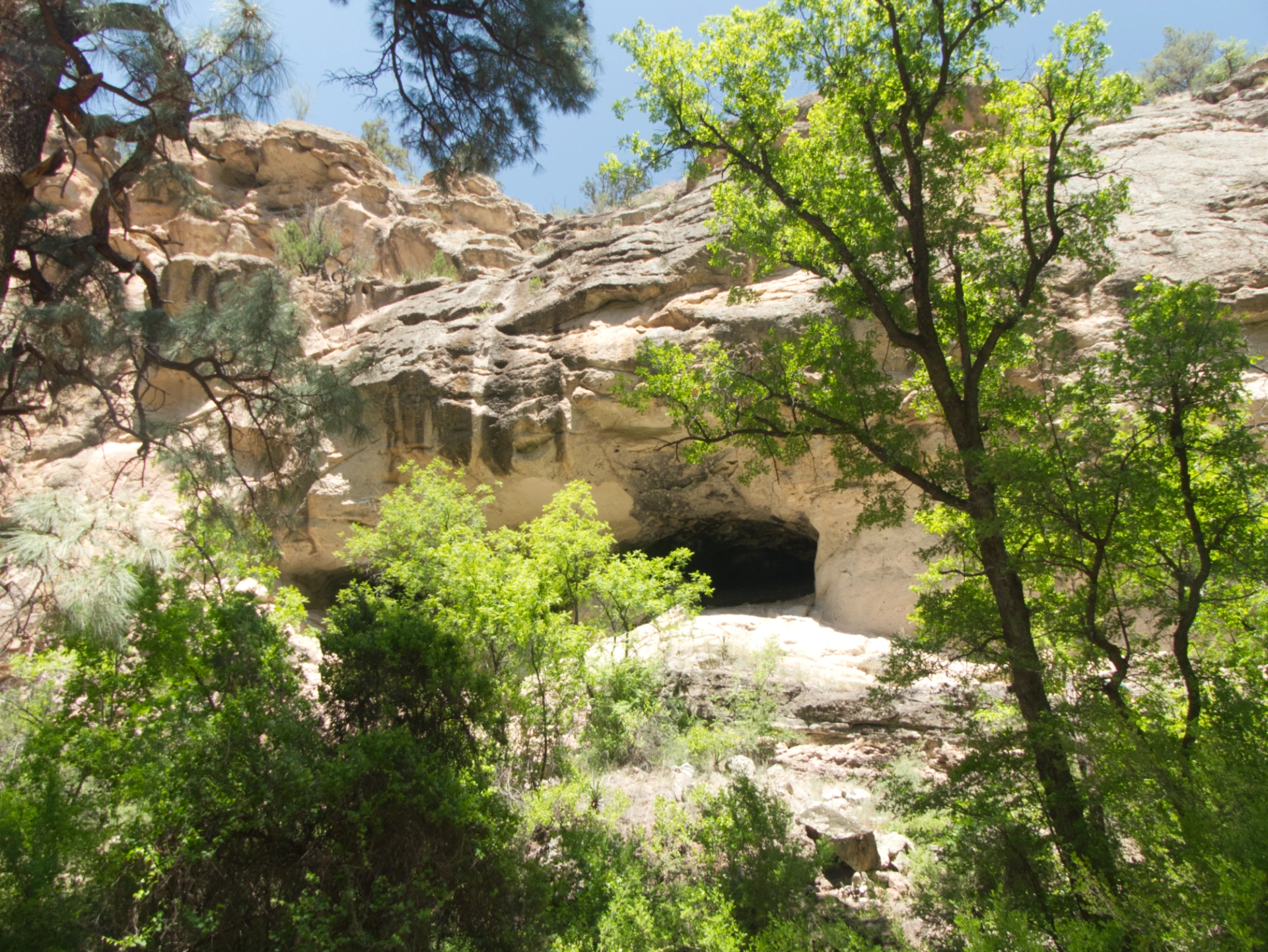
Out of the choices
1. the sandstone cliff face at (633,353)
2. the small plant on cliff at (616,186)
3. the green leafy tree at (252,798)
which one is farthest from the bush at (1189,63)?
the green leafy tree at (252,798)

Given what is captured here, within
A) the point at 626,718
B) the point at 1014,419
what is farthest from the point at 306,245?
the point at 1014,419

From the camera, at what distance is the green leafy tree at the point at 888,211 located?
6.17 m

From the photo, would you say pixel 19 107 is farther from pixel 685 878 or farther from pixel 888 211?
pixel 685 878

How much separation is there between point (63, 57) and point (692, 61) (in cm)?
480

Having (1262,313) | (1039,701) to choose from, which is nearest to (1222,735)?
(1039,701)

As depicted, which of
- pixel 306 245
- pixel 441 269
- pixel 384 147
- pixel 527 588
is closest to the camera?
pixel 527 588

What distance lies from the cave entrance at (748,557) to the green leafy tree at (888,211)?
A: 6509mm

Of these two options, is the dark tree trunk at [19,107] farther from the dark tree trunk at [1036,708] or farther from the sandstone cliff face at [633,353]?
the dark tree trunk at [1036,708]

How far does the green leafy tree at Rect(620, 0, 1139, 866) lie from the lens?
20.2ft

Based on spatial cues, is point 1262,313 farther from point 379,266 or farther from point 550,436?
point 379,266

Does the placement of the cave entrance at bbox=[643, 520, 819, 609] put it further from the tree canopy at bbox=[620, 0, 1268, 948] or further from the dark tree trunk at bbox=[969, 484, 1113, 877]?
the dark tree trunk at bbox=[969, 484, 1113, 877]

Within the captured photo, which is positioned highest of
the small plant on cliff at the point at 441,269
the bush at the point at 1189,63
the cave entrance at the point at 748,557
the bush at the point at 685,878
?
the bush at the point at 1189,63

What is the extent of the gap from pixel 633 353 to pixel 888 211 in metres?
5.67

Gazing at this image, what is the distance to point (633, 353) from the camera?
11.8 m
